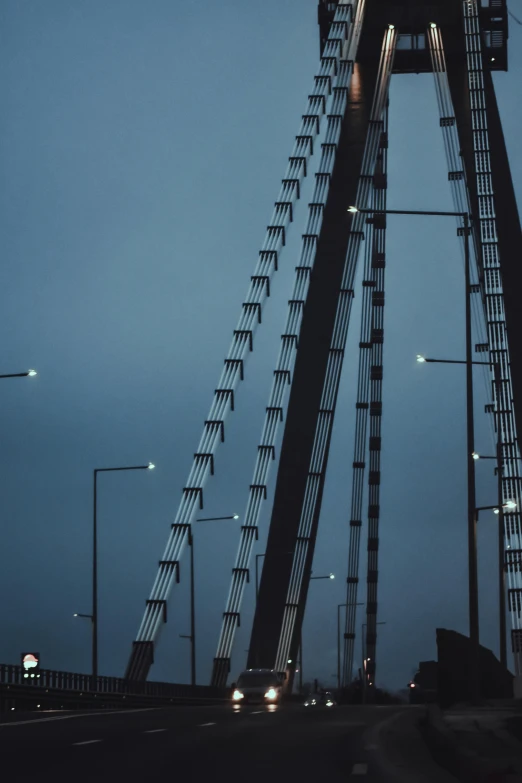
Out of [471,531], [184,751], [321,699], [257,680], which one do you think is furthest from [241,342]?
[184,751]

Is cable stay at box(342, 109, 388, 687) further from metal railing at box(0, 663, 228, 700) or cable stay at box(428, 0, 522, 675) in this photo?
metal railing at box(0, 663, 228, 700)

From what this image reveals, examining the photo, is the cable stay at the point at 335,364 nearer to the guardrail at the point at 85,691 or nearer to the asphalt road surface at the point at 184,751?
the guardrail at the point at 85,691

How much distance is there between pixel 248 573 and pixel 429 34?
24633 mm

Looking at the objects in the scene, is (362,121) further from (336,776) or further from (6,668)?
(336,776)

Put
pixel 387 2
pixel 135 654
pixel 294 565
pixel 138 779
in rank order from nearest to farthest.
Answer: pixel 138 779, pixel 135 654, pixel 294 565, pixel 387 2

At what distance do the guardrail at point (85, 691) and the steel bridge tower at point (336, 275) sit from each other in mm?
1463

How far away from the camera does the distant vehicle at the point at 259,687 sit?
4797cm

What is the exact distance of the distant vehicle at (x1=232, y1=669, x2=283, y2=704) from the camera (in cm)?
4797

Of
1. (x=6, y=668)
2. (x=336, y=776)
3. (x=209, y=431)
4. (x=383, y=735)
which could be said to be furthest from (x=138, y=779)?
(x=209, y=431)

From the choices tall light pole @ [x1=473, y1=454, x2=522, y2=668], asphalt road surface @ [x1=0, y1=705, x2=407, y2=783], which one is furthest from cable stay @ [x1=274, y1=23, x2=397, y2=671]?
asphalt road surface @ [x1=0, y1=705, x2=407, y2=783]

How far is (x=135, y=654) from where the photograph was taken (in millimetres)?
43750

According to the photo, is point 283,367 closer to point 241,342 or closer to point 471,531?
point 241,342

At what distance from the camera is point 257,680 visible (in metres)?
48.3

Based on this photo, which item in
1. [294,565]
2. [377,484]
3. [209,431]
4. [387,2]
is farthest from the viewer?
[377,484]
